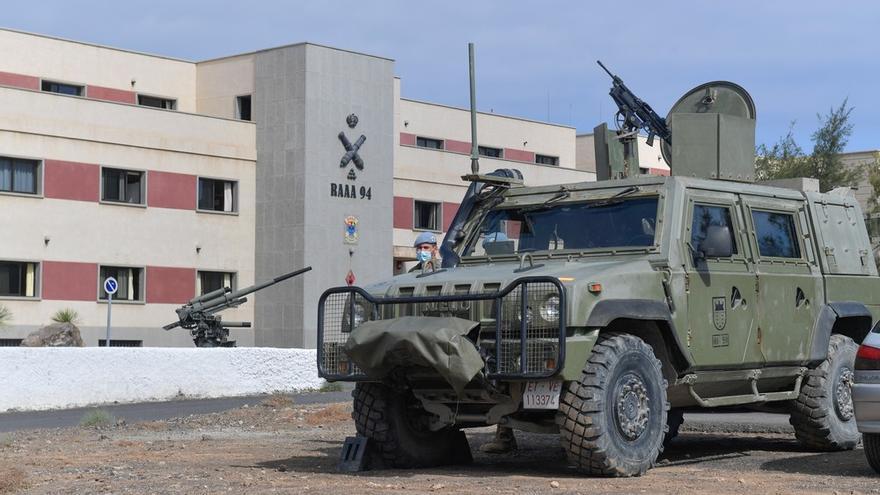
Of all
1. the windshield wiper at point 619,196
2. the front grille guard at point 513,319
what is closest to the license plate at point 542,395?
the front grille guard at point 513,319

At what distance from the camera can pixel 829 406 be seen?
13.5 m

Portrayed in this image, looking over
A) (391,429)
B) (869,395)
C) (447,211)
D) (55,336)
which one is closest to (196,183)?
(55,336)

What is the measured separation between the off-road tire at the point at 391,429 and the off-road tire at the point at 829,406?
3603 millimetres

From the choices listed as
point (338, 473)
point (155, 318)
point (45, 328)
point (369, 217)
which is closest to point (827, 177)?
point (369, 217)

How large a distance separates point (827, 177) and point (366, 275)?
16.2 meters

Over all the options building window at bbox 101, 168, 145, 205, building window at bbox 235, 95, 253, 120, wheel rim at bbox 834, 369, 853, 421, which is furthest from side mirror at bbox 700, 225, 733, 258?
building window at bbox 235, 95, 253, 120

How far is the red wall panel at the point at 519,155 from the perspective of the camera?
63.8 m

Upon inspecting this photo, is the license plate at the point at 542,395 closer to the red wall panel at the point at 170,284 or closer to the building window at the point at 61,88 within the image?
the red wall panel at the point at 170,284

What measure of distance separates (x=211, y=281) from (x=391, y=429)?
37.1 m

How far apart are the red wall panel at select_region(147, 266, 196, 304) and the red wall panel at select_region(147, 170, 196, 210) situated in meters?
2.06

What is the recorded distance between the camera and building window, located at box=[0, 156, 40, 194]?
A: 139 ft

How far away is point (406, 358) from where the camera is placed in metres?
11.0

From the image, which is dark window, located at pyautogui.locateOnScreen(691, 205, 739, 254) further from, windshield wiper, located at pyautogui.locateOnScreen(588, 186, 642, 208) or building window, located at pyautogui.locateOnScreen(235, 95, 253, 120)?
building window, located at pyautogui.locateOnScreen(235, 95, 253, 120)

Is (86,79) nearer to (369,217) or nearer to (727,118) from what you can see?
(369,217)
